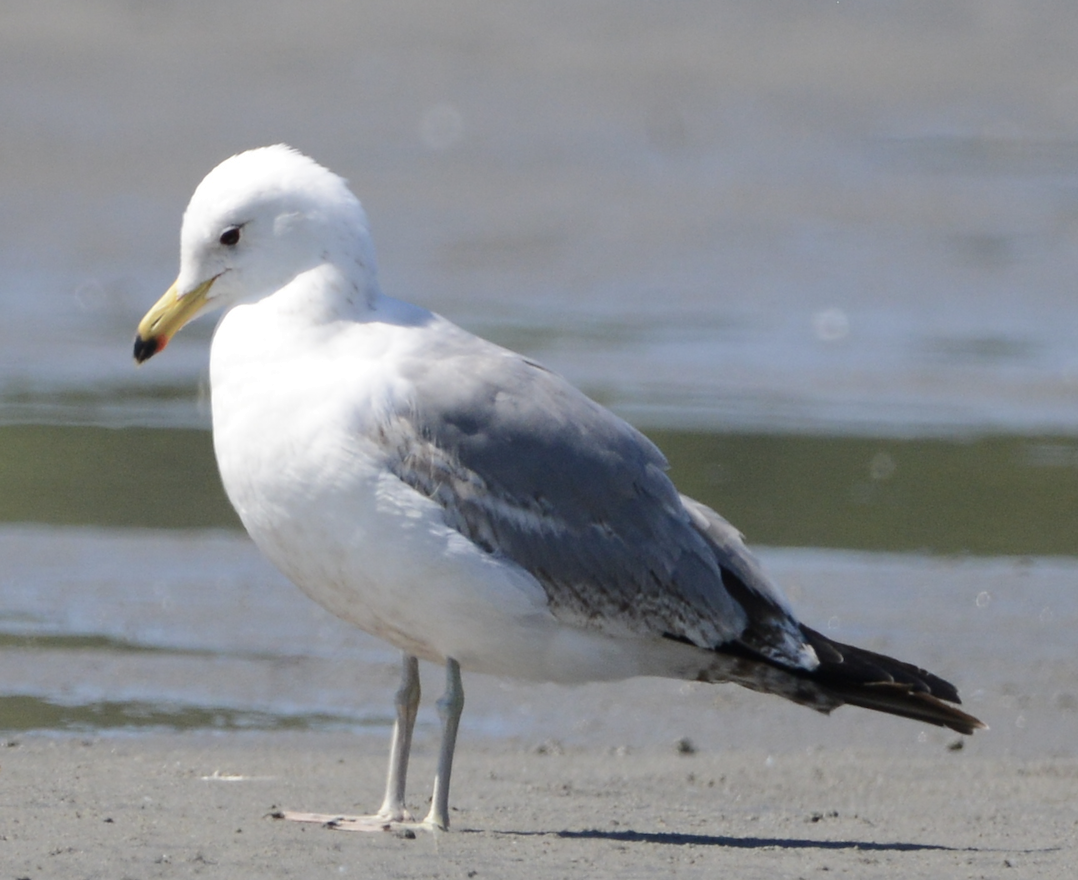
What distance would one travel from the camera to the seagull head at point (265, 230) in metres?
5.74

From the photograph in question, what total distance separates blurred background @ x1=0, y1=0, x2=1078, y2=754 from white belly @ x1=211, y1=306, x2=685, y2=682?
5.58 ft

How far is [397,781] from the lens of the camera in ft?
19.0

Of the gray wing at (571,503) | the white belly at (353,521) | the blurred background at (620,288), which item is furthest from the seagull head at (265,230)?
the blurred background at (620,288)

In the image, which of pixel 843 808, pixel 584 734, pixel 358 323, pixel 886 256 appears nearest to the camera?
pixel 358 323

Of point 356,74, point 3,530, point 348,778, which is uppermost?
point 356,74

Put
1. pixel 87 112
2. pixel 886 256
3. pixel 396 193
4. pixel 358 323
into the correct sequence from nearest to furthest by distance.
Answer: pixel 358 323 < pixel 886 256 < pixel 396 193 < pixel 87 112

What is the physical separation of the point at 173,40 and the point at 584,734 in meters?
14.4

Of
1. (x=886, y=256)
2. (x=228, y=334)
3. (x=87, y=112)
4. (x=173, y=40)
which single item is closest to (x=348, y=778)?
(x=228, y=334)

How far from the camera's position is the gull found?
5.40 m

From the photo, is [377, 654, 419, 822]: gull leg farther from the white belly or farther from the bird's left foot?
the white belly

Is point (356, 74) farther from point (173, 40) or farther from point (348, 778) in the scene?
point (348, 778)

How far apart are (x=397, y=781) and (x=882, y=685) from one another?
4.45 ft

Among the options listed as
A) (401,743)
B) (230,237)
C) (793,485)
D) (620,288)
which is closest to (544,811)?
(401,743)

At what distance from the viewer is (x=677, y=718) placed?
7457 millimetres
